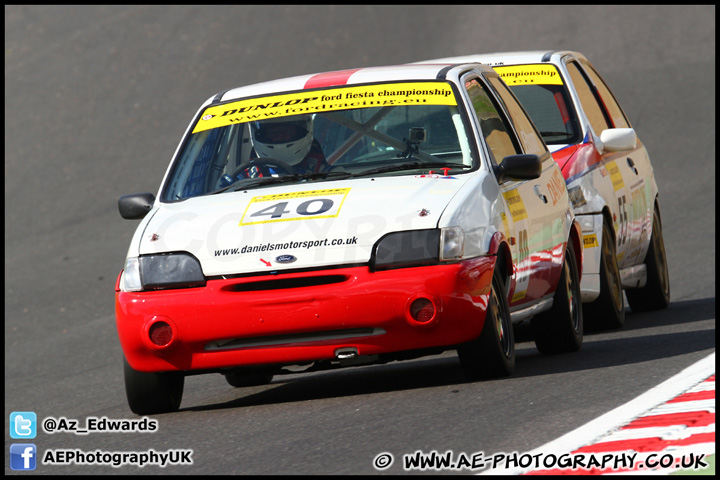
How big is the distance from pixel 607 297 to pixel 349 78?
2592 millimetres

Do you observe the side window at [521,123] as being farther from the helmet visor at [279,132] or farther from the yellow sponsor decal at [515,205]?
the helmet visor at [279,132]

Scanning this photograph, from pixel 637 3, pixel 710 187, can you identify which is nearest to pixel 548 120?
pixel 710 187

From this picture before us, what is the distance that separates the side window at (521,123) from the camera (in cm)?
888

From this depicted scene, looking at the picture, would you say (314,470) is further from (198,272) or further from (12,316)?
(12,316)

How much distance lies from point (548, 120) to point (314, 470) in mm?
5901

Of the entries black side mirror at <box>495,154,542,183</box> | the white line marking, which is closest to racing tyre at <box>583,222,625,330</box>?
black side mirror at <box>495,154,542,183</box>

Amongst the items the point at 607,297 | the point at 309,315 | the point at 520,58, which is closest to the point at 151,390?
the point at 309,315

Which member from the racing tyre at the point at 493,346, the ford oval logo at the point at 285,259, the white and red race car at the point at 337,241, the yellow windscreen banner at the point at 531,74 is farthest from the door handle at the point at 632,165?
the ford oval logo at the point at 285,259

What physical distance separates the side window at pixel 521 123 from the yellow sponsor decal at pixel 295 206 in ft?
6.15

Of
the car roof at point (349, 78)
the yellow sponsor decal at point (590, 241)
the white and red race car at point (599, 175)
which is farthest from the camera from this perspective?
the white and red race car at point (599, 175)

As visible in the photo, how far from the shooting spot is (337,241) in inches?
272

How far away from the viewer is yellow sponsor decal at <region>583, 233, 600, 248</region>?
959 centimetres

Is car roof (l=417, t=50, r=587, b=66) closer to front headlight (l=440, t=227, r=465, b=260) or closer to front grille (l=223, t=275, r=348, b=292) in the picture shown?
front headlight (l=440, t=227, r=465, b=260)

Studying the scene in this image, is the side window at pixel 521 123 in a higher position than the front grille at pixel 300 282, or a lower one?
higher
